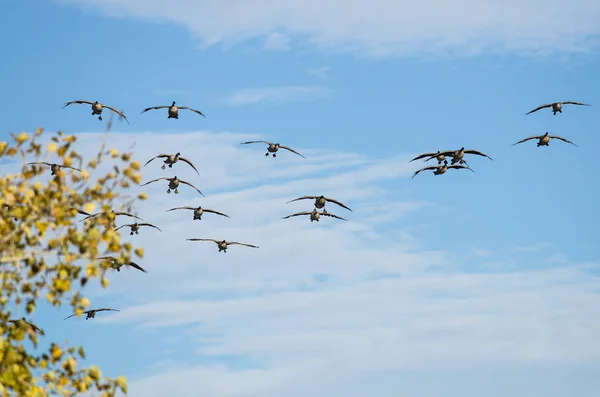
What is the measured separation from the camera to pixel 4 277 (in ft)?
75.7

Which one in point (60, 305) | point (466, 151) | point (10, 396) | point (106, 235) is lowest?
point (10, 396)

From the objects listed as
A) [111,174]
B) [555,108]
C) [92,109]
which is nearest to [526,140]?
[555,108]

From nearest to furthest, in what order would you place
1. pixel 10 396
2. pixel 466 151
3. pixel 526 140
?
pixel 10 396, pixel 466 151, pixel 526 140

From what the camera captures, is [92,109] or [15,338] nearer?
[15,338]

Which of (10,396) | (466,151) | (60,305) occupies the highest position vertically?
(466,151)

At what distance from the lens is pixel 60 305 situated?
75.6ft

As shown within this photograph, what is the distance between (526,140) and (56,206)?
2306 inches

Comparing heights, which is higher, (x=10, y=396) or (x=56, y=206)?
(x=56, y=206)

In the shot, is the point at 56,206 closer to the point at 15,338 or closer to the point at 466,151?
the point at 15,338

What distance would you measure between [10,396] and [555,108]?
60.7 m

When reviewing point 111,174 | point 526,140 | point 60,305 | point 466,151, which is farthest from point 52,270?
point 526,140

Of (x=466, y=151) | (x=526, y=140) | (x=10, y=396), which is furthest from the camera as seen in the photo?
(x=526, y=140)

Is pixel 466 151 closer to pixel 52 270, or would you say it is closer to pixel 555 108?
pixel 555 108

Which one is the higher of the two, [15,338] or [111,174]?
[111,174]
